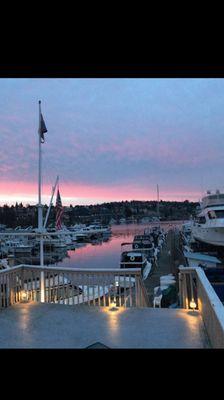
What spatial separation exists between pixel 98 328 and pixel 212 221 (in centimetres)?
1918

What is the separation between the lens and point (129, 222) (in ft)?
365

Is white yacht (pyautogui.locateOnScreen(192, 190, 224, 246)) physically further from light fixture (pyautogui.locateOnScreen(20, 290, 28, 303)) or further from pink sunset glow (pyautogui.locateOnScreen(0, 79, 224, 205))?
light fixture (pyautogui.locateOnScreen(20, 290, 28, 303))

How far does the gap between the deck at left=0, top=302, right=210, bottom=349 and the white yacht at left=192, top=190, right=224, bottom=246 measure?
683 inches

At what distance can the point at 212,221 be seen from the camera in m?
21.7

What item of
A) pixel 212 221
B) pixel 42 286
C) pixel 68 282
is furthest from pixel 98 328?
pixel 212 221

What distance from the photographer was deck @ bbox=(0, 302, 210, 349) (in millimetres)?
3504

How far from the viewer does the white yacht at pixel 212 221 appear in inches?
834

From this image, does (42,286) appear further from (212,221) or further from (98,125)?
(212,221)
